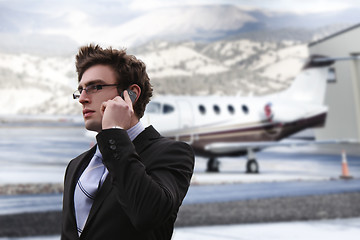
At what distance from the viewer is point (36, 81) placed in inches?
351

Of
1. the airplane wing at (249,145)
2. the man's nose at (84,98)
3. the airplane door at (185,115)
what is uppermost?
the airplane door at (185,115)

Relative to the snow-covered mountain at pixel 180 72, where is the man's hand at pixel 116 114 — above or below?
below

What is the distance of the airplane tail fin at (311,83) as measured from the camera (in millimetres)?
10805

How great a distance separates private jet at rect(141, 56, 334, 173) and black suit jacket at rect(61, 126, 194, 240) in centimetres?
817

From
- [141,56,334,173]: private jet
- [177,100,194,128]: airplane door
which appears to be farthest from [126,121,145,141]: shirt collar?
[177,100,194,128]: airplane door

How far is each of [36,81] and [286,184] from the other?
4.87 meters

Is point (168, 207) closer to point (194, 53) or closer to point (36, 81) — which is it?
point (36, 81)

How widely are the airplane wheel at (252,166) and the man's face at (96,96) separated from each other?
8.59 m

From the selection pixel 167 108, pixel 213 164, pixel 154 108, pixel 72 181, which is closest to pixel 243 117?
pixel 213 164

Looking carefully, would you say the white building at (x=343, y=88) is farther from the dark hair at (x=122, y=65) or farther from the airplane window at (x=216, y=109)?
the dark hair at (x=122, y=65)

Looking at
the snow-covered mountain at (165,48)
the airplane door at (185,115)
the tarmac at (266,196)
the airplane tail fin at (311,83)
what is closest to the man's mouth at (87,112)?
the tarmac at (266,196)

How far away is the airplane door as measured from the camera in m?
10.0

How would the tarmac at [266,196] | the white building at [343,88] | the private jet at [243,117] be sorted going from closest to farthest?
1. the tarmac at [266,196]
2. the private jet at [243,117]
3. the white building at [343,88]

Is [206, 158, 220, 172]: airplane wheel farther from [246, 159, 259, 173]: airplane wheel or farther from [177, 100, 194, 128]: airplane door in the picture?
[177, 100, 194, 128]: airplane door
